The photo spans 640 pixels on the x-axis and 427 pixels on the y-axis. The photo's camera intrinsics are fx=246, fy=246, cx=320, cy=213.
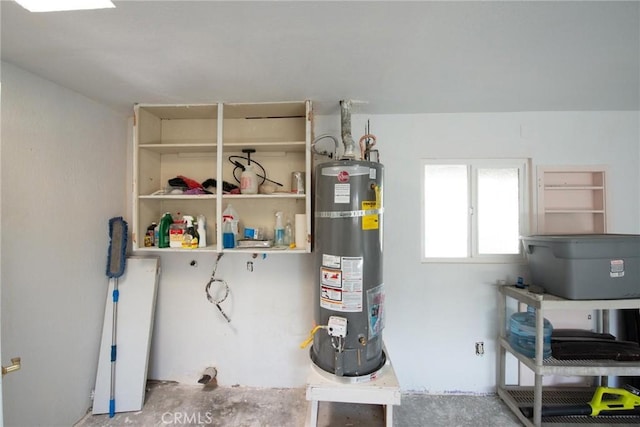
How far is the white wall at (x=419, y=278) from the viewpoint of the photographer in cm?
190

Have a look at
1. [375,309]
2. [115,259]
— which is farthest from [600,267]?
[115,259]

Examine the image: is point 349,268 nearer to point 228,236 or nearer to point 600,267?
point 228,236

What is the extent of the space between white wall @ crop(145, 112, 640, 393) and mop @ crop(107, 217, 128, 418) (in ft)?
1.72

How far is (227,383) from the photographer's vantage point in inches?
77.2

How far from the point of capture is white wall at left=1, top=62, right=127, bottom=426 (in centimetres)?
132

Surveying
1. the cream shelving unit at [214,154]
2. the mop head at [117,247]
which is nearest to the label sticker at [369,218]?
the cream shelving unit at [214,154]

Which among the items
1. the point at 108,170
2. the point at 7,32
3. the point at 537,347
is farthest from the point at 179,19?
the point at 537,347

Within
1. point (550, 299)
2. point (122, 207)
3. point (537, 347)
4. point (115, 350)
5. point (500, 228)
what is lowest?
point (115, 350)

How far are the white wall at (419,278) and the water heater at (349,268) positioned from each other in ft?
1.99

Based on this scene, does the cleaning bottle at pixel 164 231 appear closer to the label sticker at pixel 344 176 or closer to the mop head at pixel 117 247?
the mop head at pixel 117 247

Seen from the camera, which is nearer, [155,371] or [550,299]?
[550,299]

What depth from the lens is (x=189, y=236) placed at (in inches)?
68.6

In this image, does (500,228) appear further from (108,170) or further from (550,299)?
(108,170)

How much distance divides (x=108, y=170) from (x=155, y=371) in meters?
1.64
